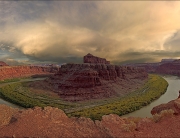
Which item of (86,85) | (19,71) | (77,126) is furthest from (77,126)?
(19,71)

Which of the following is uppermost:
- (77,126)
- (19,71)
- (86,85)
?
(77,126)

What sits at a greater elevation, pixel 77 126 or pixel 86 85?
pixel 77 126

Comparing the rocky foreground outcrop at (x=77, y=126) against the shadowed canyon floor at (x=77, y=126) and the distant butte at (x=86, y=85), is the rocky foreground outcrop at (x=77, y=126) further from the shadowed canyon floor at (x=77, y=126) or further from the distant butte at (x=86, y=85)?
the distant butte at (x=86, y=85)

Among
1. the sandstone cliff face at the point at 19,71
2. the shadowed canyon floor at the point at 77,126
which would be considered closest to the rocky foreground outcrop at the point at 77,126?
the shadowed canyon floor at the point at 77,126

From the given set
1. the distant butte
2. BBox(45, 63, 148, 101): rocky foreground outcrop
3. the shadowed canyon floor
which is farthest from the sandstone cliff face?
the shadowed canyon floor

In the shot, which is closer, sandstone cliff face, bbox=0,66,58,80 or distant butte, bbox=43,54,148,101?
distant butte, bbox=43,54,148,101

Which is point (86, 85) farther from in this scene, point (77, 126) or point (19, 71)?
point (19, 71)

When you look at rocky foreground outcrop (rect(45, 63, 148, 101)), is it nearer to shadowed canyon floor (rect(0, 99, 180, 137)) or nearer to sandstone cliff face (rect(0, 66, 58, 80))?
shadowed canyon floor (rect(0, 99, 180, 137))

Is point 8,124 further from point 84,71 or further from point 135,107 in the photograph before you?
point 84,71
